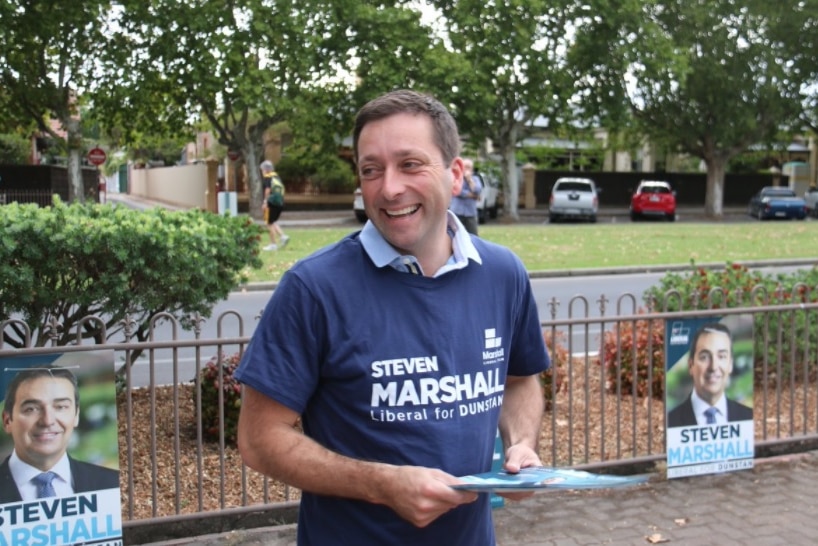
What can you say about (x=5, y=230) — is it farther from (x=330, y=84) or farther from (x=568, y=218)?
(x=568, y=218)

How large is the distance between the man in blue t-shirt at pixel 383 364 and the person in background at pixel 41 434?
232 cm

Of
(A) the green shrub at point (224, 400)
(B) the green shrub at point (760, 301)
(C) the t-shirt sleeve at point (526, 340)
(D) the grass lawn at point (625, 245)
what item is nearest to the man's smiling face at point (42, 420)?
(A) the green shrub at point (224, 400)

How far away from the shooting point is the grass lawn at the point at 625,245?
773 inches

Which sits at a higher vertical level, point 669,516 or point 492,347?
point 492,347

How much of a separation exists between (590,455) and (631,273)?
12.8 m

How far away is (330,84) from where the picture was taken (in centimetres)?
3497

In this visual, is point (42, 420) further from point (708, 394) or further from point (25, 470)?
point (708, 394)

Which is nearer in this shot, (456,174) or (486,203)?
(456,174)

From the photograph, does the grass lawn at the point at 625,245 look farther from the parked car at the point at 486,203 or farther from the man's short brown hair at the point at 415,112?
the man's short brown hair at the point at 415,112

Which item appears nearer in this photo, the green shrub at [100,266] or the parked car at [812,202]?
the green shrub at [100,266]

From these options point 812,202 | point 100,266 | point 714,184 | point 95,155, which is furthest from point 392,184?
point 812,202

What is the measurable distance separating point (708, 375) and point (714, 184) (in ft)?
135

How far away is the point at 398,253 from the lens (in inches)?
89.1


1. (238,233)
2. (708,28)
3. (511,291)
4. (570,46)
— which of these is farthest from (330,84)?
(511,291)
